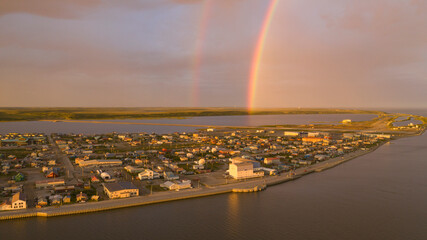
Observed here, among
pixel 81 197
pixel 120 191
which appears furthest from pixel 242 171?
pixel 81 197

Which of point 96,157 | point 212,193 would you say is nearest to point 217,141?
point 96,157

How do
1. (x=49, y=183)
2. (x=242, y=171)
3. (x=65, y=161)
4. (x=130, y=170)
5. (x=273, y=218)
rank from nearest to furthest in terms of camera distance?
(x=273, y=218), (x=49, y=183), (x=242, y=171), (x=130, y=170), (x=65, y=161)

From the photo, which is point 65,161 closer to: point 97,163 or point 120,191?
point 97,163

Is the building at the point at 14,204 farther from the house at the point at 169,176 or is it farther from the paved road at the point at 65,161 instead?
the house at the point at 169,176

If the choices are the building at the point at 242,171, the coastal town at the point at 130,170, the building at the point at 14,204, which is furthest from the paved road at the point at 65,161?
the building at the point at 242,171

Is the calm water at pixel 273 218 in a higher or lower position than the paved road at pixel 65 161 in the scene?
lower

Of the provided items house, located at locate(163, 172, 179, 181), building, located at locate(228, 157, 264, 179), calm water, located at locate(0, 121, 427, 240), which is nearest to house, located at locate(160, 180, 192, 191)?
house, located at locate(163, 172, 179, 181)

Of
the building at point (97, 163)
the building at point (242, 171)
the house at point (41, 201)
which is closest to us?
the house at point (41, 201)

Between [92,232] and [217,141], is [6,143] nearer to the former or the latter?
[217,141]
